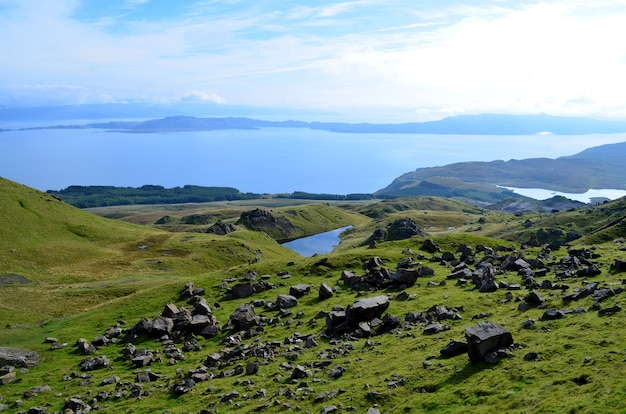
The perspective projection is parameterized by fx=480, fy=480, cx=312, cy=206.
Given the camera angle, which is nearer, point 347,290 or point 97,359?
point 97,359

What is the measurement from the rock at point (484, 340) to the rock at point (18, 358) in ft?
133

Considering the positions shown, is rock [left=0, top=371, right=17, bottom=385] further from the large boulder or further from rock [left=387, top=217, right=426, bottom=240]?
rock [left=387, top=217, right=426, bottom=240]

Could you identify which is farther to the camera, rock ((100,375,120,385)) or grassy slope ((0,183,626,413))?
rock ((100,375,120,385))

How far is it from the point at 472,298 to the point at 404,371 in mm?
17523

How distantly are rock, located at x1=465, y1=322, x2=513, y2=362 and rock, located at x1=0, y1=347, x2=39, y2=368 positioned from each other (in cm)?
4049

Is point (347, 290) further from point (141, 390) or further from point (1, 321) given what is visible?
point (1, 321)

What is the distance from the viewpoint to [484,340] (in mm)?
29266

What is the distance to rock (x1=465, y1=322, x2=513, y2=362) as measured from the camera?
2933cm

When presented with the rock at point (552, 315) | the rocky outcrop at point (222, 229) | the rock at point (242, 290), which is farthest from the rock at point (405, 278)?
the rocky outcrop at point (222, 229)

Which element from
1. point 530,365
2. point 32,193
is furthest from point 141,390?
point 32,193

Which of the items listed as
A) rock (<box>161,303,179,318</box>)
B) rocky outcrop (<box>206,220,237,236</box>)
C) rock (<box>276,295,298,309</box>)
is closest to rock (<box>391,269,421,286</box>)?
rock (<box>276,295,298,309</box>)

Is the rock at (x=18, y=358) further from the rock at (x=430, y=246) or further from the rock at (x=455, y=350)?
the rock at (x=430, y=246)

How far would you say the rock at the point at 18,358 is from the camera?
45.4 metres

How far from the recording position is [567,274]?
48.1 metres
